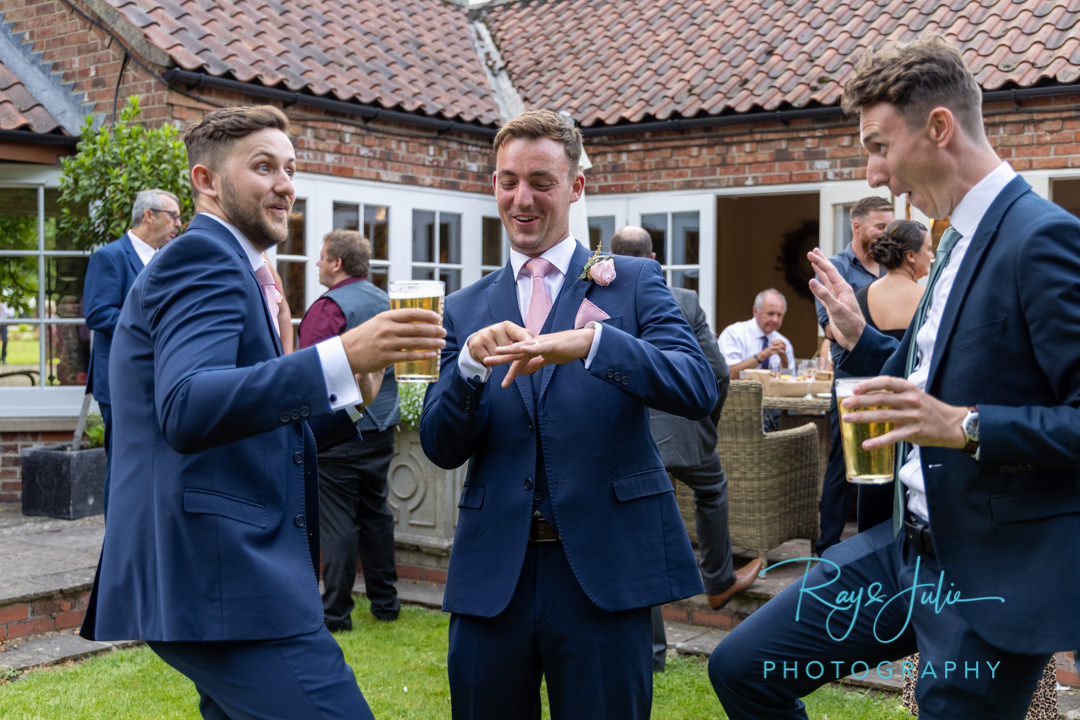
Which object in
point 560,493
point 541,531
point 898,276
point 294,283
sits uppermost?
point 294,283

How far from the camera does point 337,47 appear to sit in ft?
32.3

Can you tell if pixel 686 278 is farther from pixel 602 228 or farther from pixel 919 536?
pixel 919 536

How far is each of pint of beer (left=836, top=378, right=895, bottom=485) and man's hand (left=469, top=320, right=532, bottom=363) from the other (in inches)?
28.3

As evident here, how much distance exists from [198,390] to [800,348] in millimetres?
12979

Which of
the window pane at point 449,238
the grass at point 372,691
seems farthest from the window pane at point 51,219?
the grass at point 372,691

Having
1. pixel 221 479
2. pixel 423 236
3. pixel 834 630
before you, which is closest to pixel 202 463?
pixel 221 479

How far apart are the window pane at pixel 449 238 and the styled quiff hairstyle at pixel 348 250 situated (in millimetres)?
4595

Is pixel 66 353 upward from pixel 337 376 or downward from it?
downward

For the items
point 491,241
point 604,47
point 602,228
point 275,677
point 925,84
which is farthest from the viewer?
point 604,47

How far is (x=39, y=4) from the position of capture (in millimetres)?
9219

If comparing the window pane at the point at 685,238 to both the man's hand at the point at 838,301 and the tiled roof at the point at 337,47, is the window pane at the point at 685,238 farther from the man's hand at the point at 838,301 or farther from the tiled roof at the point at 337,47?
the man's hand at the point at 838,301

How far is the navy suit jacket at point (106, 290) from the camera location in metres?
5.91

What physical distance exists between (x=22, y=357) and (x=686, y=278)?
5.96 m

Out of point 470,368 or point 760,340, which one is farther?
point 760,340
